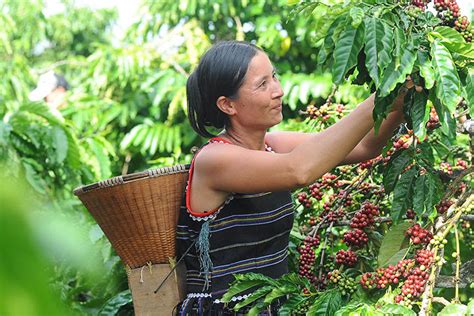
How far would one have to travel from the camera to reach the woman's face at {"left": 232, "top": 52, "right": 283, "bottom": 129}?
1.79m

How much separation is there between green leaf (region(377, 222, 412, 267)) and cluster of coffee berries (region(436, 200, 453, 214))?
8 cm

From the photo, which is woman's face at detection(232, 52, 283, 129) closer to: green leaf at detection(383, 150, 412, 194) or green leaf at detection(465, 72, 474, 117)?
green leaf at detection(383, 150, 412, 194)

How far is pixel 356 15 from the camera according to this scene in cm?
149

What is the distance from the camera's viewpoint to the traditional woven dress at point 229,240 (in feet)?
5.85

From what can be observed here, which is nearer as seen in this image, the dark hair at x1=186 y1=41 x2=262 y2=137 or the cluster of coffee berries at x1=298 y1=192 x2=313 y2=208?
the dark hair at x1=186 y1=41 x2=262 y2=137

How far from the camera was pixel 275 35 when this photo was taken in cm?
543

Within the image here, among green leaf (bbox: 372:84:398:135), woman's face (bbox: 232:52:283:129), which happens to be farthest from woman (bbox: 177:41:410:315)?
green leaf (bbox: 372:84:398:135)

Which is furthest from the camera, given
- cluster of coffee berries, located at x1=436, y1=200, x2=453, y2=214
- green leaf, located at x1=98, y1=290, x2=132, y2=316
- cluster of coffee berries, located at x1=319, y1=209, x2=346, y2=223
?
green leaf, located at x1=98, y1=290, x2=132, y2=316

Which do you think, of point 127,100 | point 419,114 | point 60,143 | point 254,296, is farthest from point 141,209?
point 127,100

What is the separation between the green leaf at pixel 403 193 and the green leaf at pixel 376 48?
385 mm

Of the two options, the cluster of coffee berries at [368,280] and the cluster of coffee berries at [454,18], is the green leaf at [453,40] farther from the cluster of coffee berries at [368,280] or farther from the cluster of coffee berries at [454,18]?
the cluster of coffee berries at [368,280]

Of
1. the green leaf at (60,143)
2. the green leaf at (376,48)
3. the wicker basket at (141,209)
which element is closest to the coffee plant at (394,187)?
the green leaf at (376,48)

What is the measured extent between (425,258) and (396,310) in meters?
0.16

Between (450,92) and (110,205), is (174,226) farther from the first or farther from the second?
(450,92)
